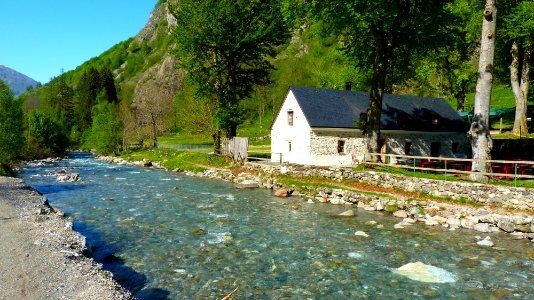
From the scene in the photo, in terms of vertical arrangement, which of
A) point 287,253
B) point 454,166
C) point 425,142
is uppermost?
point 425,142

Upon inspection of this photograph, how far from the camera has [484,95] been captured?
836 inches

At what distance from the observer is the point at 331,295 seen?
9867 millimetres

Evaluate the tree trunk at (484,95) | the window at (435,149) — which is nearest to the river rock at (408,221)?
the tree trunk at (484,95)

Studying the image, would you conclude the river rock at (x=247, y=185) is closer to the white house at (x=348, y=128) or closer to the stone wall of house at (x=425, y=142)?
the white house at (x=348, y=128)

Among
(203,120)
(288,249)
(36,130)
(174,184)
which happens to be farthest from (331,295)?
(36,130)

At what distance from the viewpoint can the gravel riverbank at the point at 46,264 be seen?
25.7ft

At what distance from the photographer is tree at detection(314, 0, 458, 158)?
23.4m

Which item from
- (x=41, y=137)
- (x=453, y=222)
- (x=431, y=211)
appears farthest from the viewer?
(x=41, y=137)

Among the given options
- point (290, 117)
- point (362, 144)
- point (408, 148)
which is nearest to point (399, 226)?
point (362, 144)

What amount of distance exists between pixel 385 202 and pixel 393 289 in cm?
1124

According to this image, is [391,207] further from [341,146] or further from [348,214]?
[341,146]

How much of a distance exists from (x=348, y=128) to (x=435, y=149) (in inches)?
423

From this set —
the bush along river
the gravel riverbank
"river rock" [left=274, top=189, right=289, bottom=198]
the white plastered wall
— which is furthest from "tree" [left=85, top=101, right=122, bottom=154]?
the gravel riverbank

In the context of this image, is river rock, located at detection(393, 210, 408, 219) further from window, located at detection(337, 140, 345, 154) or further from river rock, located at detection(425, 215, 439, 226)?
window, located at detection(337, 140, 345, 154)
